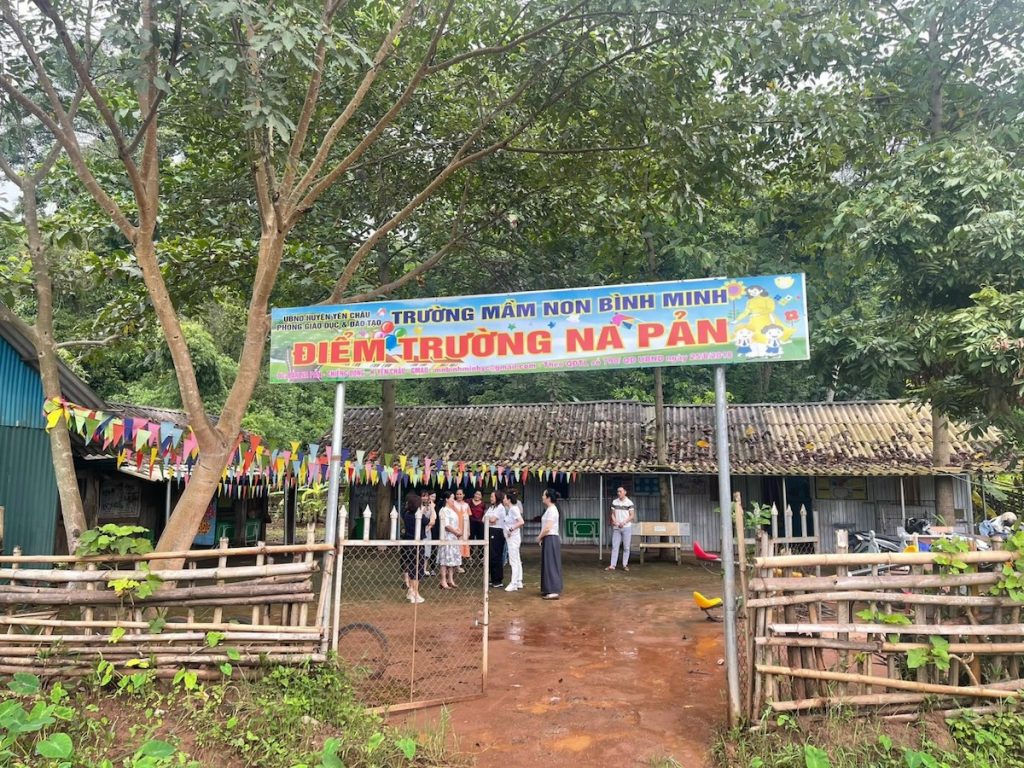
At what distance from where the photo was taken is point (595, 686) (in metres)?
5.92

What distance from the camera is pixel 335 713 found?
15.7ft

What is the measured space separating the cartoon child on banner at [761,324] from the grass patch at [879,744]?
2463 millimetres

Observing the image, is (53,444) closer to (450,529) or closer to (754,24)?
(450,529)

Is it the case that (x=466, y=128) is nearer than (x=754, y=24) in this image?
No

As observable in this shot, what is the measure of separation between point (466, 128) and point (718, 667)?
703 centimetres

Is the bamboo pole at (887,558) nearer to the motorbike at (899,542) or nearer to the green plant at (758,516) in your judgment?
the motorbike at (899,542)

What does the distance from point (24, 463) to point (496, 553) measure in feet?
21.2

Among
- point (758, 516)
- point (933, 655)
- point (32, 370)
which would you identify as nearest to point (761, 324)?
point (933, 655)

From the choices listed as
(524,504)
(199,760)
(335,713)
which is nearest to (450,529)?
(335,713)

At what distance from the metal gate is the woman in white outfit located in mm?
626

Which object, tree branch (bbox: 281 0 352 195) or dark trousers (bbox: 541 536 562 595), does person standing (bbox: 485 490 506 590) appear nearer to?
dark trousers (bbox: 541 536 562 595)

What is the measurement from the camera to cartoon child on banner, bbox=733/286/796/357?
4977 mm

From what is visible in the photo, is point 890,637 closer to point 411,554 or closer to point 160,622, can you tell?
point 160,622

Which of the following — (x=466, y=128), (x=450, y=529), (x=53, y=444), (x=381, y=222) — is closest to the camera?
(x=53, y=444)
